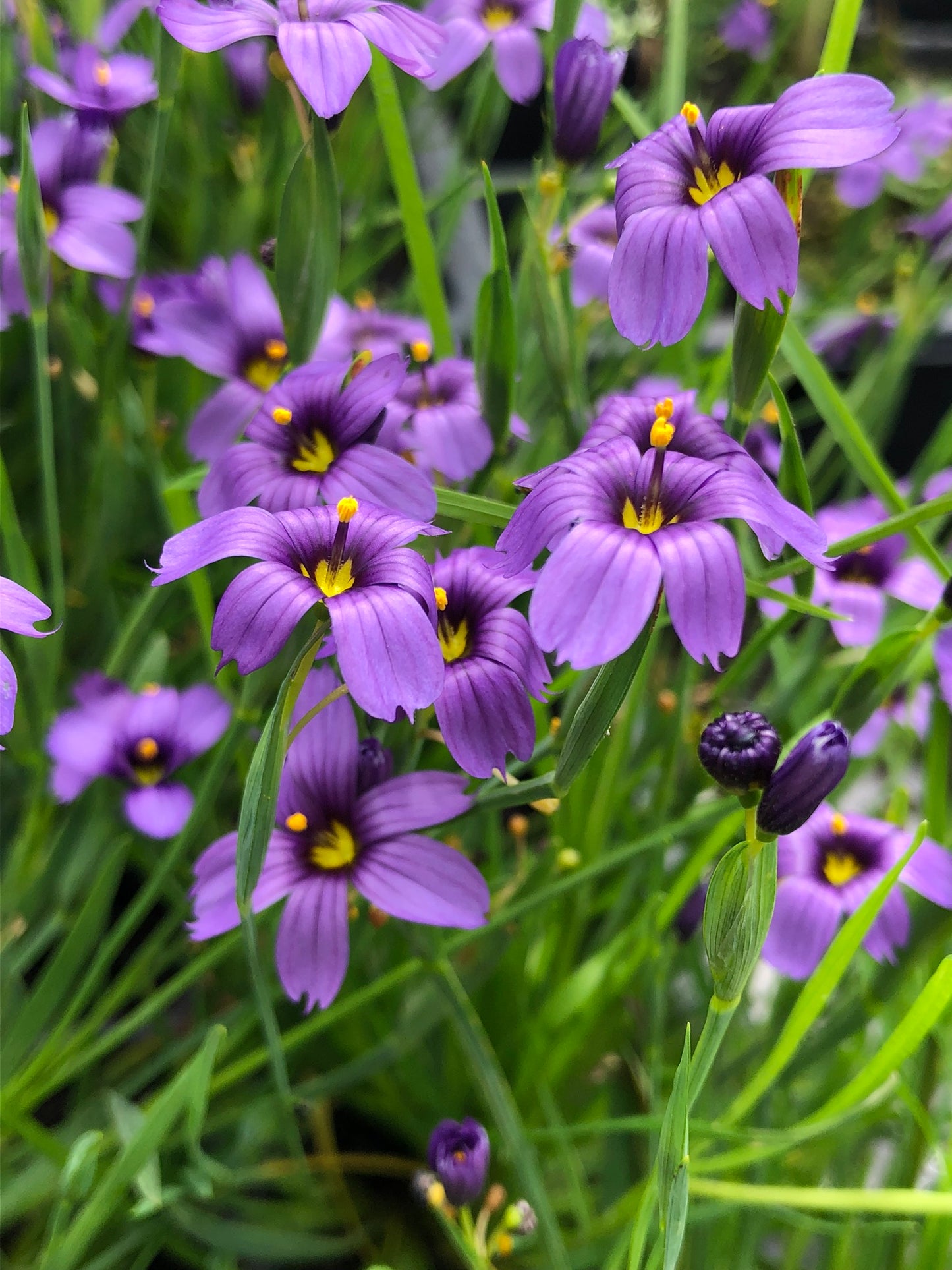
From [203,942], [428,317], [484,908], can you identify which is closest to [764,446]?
[428,317]

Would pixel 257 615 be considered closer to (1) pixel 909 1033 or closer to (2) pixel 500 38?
(1) pixel 909 1033

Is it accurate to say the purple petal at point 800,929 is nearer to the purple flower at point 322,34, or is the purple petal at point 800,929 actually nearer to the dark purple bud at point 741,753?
the dark purple bud at point 741,753

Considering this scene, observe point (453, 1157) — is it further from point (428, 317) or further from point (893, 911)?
point (428, 317)

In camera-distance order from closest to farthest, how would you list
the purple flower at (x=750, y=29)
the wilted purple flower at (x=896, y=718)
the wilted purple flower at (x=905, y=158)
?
the wilted purple flower at (x=896, y=718) → the wilted purple flower at (x=905, y=158) → the purple flower at (x=750, y=29)

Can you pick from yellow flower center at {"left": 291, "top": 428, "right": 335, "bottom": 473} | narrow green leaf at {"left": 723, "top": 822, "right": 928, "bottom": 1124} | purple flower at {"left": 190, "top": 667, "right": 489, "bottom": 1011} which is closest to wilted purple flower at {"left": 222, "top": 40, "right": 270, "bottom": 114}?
yellow flower center at {"left": 291, "top": 428, "right": 335, "bottom": 473}

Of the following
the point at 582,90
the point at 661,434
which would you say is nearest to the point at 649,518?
the point at 661,434

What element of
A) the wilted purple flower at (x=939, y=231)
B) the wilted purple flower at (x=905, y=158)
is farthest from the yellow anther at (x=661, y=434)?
the wilted purple flower at (x=905, y=158)
